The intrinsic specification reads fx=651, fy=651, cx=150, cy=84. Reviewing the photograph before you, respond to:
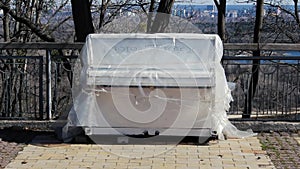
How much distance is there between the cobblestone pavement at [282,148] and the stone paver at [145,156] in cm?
11

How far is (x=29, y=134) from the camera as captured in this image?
898cm

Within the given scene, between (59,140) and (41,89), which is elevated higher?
(41,89)

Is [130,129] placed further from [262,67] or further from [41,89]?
[262,67]

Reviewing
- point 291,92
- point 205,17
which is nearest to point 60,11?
point 205,17

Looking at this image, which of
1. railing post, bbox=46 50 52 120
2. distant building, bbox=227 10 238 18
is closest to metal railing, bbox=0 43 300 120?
railing post, bbox=46 50 52 120

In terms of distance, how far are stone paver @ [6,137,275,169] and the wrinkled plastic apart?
11.7 inches

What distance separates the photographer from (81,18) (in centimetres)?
1153

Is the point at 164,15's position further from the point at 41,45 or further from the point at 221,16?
the point at 41,45

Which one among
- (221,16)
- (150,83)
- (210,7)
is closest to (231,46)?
(150,83)

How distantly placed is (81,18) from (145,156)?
446 centimetres

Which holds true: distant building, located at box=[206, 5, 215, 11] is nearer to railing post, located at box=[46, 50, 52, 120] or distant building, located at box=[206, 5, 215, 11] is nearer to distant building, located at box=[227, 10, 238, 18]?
distant building, located at box=[227, 10, 238, 18]

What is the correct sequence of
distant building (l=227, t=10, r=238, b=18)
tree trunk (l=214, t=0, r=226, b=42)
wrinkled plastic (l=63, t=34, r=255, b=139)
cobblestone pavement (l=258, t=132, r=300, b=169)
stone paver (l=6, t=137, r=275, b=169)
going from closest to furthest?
stone paver (l=6, t=137, r=275, b=169) → cobblestone pavement (l=258, t=132, r=300, b=169) → wrinkled plastic (l=63, t=34, r=255, b=139) → tree trunk (l=214, t=0, r=226, b=42) → distant building (l=227, t=10, r=238, b=18)

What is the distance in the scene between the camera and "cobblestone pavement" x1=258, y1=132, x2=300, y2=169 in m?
7.48

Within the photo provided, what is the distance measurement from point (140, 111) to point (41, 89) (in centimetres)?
167
